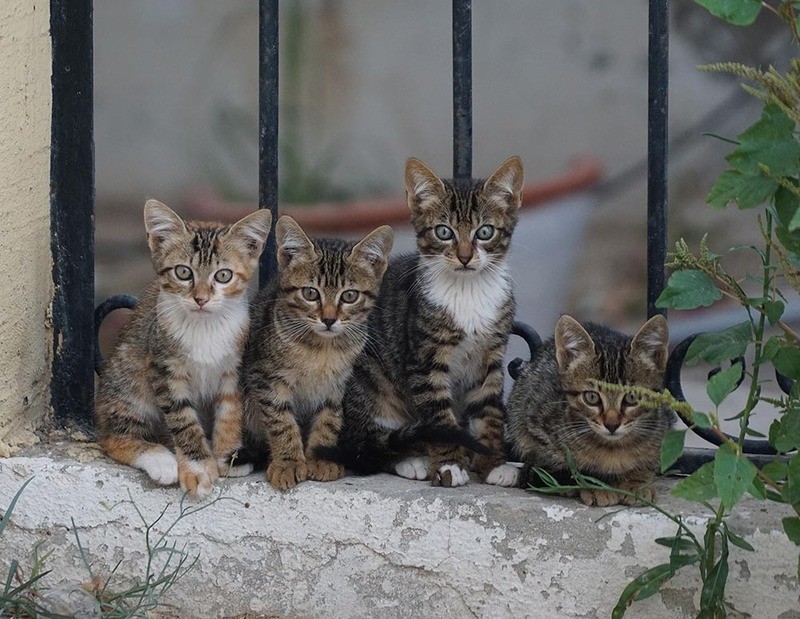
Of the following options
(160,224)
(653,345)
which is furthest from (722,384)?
(160,224)

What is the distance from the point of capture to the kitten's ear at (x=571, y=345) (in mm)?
2949

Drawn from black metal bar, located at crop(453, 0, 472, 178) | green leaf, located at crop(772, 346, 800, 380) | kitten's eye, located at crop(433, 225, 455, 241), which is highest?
black metal bar, located at crop(453, 0, 472, 178)

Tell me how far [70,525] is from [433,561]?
0.93 meters

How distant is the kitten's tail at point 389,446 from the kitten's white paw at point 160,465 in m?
0.37

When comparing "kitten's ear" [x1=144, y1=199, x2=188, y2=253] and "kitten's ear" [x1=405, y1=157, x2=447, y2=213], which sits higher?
"kitten's ear" [x1=405, y1=157, x2=447, y2=213]

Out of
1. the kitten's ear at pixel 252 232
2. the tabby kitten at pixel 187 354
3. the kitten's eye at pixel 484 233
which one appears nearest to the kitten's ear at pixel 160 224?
the tabby kitten at pixel 187 354

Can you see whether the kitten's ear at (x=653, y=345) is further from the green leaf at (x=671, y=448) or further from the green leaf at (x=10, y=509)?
the green leaf at (x=10, y=509)

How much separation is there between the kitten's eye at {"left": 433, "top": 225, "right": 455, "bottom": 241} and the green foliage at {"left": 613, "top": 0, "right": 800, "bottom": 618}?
0.82 m

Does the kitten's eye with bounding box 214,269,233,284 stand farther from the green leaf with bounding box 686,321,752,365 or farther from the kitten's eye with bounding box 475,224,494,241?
the green leaf with bounding box 686,321,752,365

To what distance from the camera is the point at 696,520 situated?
2662mm

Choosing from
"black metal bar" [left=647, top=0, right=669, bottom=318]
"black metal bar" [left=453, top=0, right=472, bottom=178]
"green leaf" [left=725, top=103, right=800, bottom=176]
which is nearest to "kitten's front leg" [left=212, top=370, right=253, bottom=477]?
"black metal bar" [left=453, top=0, right=472, bottom=178]

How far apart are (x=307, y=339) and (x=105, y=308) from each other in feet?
1.81

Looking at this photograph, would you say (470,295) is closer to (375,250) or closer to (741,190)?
(375,250)

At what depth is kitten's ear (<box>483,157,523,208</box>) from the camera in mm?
3257
